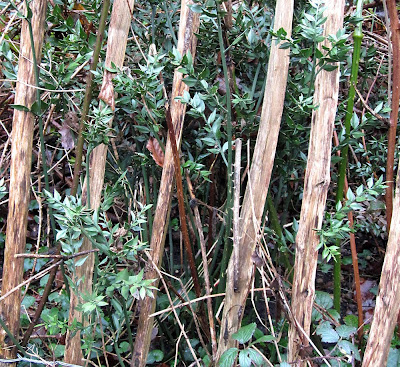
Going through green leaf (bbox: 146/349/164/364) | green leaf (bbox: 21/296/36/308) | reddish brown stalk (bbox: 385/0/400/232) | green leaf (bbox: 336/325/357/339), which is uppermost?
reddish brown stalk (bbox: 385/0/400/232)

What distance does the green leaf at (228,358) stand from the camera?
4.22 feet

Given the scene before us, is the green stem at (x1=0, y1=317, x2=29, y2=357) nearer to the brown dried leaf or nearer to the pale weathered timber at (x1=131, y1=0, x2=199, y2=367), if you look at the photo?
the pale weathered timber at (x1=131, y1=0, x2=199, y2=367)

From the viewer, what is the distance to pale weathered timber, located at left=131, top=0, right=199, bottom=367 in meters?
1.41

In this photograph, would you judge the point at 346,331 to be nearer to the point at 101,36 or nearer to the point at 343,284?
the point at 343,284

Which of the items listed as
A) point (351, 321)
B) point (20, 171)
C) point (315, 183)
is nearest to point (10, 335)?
point (20, 171)

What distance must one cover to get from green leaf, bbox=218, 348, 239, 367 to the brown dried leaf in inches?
25.4

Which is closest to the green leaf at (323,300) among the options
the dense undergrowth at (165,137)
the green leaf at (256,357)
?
the dense undergrowth at (165,137)

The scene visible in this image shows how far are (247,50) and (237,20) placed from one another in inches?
4.4

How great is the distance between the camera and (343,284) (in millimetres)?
2258

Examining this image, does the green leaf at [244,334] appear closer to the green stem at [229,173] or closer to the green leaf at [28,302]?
the green stem at [229,173]

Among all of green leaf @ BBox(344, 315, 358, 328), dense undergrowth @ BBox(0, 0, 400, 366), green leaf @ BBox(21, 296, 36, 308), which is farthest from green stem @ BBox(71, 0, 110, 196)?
green leaf @ BBox(344, 315, 358, 328)

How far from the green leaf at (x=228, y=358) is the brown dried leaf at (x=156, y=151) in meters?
0.64

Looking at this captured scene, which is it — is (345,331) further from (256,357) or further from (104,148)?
(104,148)

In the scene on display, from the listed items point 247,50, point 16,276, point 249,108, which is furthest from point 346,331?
point 16,276
